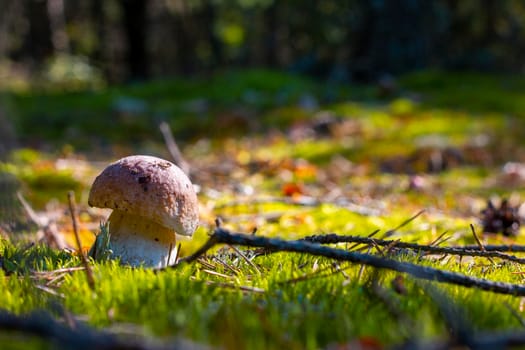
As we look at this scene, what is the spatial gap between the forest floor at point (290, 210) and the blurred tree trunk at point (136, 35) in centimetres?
515

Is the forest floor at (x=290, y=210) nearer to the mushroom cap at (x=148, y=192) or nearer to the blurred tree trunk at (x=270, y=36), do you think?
the mushroom cap at (x=148, y=192)

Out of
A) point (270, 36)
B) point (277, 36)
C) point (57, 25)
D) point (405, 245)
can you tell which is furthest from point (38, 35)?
point (405, 245)

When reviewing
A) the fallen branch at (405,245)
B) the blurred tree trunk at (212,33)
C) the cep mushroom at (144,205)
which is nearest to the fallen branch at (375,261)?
the fallen branch at (405,245)

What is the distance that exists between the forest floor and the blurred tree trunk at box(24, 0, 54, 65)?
2320 centimetres

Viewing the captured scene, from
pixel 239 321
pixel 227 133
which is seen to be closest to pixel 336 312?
pixel 239 321

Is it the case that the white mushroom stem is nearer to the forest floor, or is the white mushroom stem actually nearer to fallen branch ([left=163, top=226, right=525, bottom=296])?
the forest floor

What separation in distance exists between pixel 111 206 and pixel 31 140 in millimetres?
7590

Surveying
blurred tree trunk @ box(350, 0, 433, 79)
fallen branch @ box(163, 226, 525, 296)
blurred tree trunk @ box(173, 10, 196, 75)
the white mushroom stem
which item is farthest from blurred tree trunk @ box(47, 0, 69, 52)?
fallen branch @ box(163, 226, 525, 296)

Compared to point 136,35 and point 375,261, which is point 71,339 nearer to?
point 375,261

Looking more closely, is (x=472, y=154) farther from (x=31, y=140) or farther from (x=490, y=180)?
(x=31, y=140)

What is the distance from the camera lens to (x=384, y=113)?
896cm

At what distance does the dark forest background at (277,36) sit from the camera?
12.8 meters

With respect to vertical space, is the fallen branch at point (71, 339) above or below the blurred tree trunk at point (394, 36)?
below

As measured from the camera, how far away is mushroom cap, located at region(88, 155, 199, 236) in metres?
1.79
